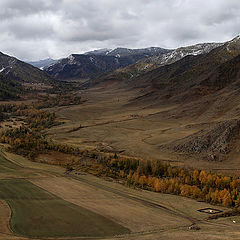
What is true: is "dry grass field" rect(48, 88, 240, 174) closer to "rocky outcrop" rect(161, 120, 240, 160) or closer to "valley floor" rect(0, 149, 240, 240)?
"rocky outcrop" rect(161, 120, 240, 160)

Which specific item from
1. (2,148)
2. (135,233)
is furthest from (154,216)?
(2,148)

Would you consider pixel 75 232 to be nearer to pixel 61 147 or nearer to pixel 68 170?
pixel 68 170

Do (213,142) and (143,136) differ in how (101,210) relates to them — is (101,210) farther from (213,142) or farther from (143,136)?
(143,136)

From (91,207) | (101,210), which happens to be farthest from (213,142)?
(101,210)

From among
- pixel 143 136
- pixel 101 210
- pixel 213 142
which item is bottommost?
pixel 101 210

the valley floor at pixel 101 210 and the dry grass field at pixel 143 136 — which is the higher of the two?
the dry grass field at pixel 143 136

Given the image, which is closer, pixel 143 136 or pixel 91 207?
pixel 91 207

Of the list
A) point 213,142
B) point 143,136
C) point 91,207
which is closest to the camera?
point 91,207

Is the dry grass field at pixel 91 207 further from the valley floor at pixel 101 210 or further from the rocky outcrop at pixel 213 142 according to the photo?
the rocky outcrop at pixel 213 142

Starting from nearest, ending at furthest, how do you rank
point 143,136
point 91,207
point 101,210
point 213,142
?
point 101,210
point 91,207
point 213,142
point 143,136

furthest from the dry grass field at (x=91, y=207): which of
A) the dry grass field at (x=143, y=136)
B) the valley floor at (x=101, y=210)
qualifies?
the dry grass field at (x=143, y=136)

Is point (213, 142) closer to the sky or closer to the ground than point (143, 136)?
closer to the sky
